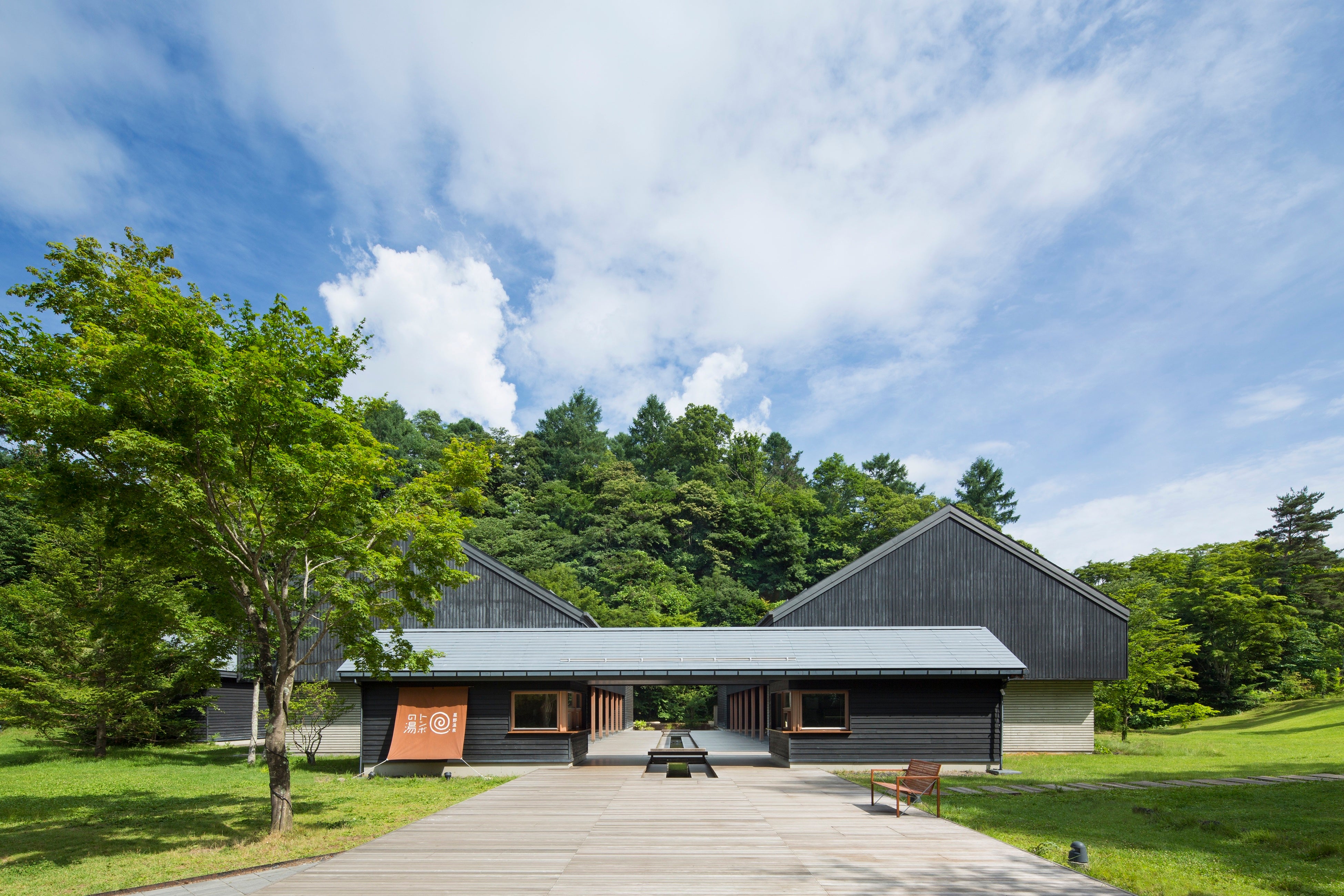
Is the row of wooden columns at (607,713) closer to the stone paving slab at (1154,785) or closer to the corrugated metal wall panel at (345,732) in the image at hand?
the corrugated metal wall panel at (345,732)

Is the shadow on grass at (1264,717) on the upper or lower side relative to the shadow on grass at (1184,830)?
lower

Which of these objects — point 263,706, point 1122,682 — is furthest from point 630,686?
point 1122,682

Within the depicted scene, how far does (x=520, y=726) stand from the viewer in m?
21.3

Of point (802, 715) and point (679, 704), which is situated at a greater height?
point (802, 715)

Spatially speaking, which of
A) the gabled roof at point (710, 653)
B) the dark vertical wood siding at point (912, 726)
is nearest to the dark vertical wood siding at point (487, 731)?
the gabled roof at point (710, 653)

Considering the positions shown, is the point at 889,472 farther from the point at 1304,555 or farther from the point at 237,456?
the point at 237,456

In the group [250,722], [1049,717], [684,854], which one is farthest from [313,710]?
[1049,717]

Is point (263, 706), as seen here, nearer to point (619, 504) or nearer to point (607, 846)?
point (607, 846)

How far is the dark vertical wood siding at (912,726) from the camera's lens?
20750mm

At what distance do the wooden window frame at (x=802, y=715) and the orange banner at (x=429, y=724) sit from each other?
9140 mm

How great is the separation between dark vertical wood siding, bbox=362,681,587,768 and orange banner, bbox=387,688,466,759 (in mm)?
222

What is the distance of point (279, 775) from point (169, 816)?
371 centimetres

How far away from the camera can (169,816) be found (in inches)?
536

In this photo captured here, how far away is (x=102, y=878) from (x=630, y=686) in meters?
36.7
